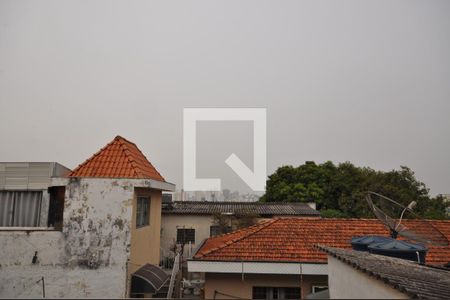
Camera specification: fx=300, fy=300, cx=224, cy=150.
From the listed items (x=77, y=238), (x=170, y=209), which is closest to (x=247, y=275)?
(x=77, y=238)

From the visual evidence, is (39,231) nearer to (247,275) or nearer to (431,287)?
(247,275)

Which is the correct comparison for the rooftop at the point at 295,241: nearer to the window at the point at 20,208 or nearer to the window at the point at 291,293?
the window at the point at 291,293

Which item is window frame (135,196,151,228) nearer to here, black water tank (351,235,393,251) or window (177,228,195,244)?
black water tank (351,235,393,251)

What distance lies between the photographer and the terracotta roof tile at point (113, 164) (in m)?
9.83

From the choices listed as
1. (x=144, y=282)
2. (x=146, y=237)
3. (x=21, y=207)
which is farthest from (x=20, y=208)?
(x=144, y=282)

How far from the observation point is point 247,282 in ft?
29.9

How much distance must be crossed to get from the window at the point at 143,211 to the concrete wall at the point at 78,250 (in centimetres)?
112

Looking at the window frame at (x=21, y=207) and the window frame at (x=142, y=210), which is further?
the window frame at (x=142, y=210)

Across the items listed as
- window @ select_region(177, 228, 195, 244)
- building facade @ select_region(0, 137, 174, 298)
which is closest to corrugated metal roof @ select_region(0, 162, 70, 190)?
building facade @ select_region(0, 137, 174, 298)

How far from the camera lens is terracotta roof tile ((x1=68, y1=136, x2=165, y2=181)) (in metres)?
9.83

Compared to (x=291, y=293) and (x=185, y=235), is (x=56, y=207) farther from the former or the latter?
(x=185, y=235)

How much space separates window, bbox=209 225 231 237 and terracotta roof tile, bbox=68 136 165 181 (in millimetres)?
11778

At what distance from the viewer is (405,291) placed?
10.8 feet

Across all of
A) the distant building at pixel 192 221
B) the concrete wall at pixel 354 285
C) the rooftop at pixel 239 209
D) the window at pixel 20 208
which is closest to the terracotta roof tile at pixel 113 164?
the window at pixel 20 208
